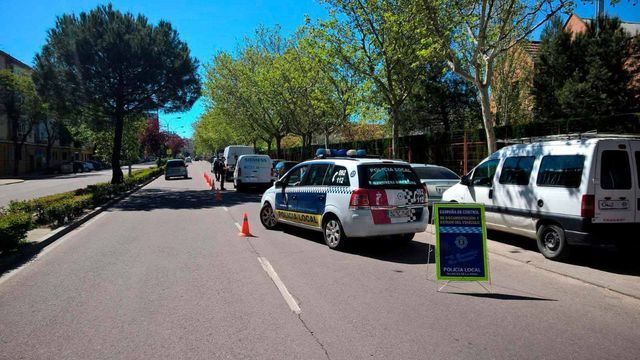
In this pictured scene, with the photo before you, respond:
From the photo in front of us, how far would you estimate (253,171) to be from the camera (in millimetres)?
23328

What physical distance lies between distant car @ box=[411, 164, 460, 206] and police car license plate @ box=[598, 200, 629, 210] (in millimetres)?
5136

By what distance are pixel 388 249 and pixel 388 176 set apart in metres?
1.51

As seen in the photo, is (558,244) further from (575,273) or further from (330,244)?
(330,244)

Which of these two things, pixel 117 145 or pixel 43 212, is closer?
pixel 43 212

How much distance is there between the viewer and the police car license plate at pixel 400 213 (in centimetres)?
844

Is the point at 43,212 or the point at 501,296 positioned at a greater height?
the point at 43,212

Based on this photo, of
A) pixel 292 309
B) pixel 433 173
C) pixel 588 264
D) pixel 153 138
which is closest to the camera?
pixel 292 309

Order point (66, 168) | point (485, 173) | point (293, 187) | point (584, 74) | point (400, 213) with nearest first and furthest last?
point (400, 213), point (485, 173), point (293, 187), point (584, 74), point (66, 168)

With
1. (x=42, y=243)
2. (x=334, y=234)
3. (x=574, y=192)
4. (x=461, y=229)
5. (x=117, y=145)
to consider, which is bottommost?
(x=42, y=243)

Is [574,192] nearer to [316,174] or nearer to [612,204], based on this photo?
[612,204]

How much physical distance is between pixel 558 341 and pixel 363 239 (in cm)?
589

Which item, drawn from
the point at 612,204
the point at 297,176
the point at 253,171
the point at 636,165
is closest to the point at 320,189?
the point at 297,176

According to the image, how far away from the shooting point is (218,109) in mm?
43094

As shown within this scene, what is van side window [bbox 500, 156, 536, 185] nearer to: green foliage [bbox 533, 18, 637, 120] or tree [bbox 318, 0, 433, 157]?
tree [bbox 318, 0, 433, 157]
